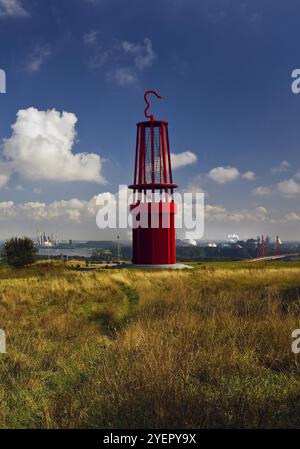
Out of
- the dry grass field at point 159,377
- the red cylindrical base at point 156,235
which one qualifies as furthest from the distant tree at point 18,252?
the dry grass field at point 159,377

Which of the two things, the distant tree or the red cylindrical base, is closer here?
the red cylindrical base

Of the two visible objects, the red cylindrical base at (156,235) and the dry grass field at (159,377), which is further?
the red cylindrical base at (156,235)

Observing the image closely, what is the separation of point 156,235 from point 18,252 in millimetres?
13864

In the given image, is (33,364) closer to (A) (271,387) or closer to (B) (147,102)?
(A) (271,387)

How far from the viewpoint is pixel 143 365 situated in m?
6.08

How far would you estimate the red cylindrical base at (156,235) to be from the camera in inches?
1425

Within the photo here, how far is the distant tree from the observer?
39594mm

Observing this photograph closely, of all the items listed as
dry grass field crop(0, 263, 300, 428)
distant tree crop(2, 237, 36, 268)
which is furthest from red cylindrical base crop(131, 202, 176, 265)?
dry grass field crop(0, 263, 300, 428)

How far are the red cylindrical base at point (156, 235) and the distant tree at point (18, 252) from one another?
1082 centimetres

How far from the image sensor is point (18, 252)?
1566 inches

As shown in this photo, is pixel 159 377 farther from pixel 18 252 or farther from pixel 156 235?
pixel 18 252

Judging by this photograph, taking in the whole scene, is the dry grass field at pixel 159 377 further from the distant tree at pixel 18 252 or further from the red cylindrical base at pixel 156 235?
the distant tree at pixel 18 252

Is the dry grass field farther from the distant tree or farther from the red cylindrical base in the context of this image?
the distant tree

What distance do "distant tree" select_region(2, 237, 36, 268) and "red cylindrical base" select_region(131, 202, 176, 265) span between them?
426 inches
